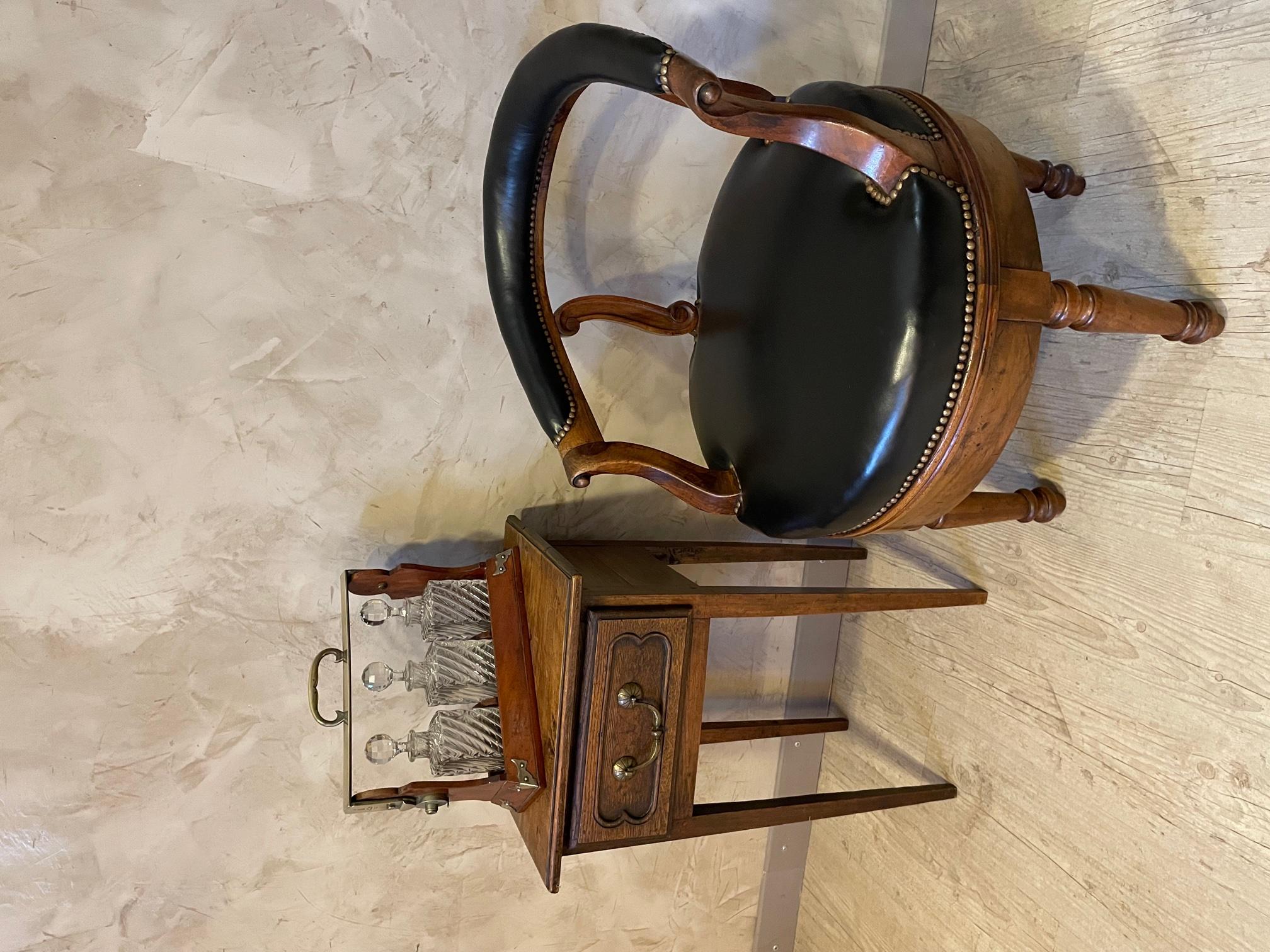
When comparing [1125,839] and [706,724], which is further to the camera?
[706,724]

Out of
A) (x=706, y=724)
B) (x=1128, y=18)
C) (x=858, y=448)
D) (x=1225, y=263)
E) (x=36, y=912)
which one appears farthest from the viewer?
(x=706, y=724)

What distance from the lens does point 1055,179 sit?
119 cm

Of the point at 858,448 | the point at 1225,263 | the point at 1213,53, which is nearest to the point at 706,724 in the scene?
the point at 858,448

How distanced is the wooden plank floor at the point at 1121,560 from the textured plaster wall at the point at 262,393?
46cm

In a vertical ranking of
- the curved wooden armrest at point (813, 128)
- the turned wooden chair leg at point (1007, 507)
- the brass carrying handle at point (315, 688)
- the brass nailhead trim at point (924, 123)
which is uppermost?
the brass nailhead trim at point (924, 123)

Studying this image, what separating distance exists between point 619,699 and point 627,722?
36 millimetres

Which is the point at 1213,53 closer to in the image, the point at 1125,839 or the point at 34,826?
the point at 1125,839

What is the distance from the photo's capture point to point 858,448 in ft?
3.00

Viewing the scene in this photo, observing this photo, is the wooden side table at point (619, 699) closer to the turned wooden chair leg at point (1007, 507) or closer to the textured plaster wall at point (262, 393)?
the turned wooden chair leg at point (1007, 507)

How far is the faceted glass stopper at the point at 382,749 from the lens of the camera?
113 cm

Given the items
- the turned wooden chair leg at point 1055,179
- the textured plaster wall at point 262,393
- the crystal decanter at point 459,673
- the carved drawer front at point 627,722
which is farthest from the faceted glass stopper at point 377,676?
the turned wooden chair leg at point 1055,179

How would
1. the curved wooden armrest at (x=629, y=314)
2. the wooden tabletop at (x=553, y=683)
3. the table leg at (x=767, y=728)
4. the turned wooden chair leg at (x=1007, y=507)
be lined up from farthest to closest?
1. the table leg at (x=767, y=728)
2. the curved wooden armrest at (x=629, y=314)
3. the turned wooden chair leg at (x=1007, y=507)
4. the wooden tabletop at (x=553, y=683)

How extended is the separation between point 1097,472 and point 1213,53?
0.55 m

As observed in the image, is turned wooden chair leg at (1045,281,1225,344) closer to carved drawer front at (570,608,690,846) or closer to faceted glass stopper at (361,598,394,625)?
carved drawer front at (570,608,690,846)
